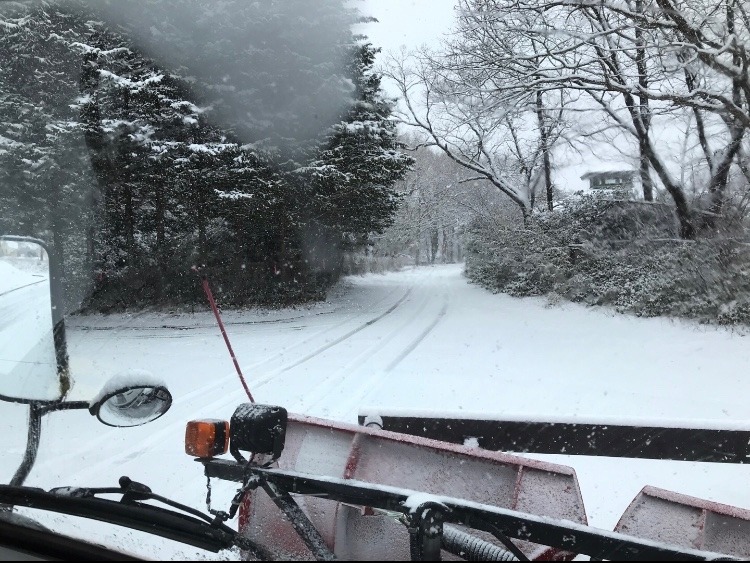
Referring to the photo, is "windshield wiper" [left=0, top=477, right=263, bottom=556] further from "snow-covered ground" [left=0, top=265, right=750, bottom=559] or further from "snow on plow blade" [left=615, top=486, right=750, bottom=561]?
"snow on plow blade" [left=615, top=486, right=750, bottom=561]

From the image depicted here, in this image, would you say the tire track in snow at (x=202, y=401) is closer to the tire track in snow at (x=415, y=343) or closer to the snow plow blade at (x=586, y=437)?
the tire track in snow at (x=415, y=343)

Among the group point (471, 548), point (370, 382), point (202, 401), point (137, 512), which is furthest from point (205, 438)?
point (370, 382)

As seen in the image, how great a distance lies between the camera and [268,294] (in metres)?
10.9

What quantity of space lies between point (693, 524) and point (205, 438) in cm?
163

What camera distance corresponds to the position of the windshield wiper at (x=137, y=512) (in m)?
1.23

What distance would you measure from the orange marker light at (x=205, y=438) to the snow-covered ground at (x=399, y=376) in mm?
305

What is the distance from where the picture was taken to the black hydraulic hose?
1083 millimetres

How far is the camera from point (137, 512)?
1.32 m

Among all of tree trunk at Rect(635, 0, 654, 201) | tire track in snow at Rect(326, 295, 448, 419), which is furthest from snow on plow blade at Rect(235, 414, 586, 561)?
tree trunk at Rect(635, 0, 654, 201)

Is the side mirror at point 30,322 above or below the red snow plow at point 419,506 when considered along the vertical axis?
above

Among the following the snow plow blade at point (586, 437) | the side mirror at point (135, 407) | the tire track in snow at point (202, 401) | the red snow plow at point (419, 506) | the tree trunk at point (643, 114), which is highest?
the tree trunk at point (643, 114)

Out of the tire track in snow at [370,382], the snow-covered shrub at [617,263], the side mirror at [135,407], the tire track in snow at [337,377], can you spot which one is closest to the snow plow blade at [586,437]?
the side mirror at [135,407]

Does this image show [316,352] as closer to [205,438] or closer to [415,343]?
[415,343]

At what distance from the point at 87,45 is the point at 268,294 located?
6.37m
